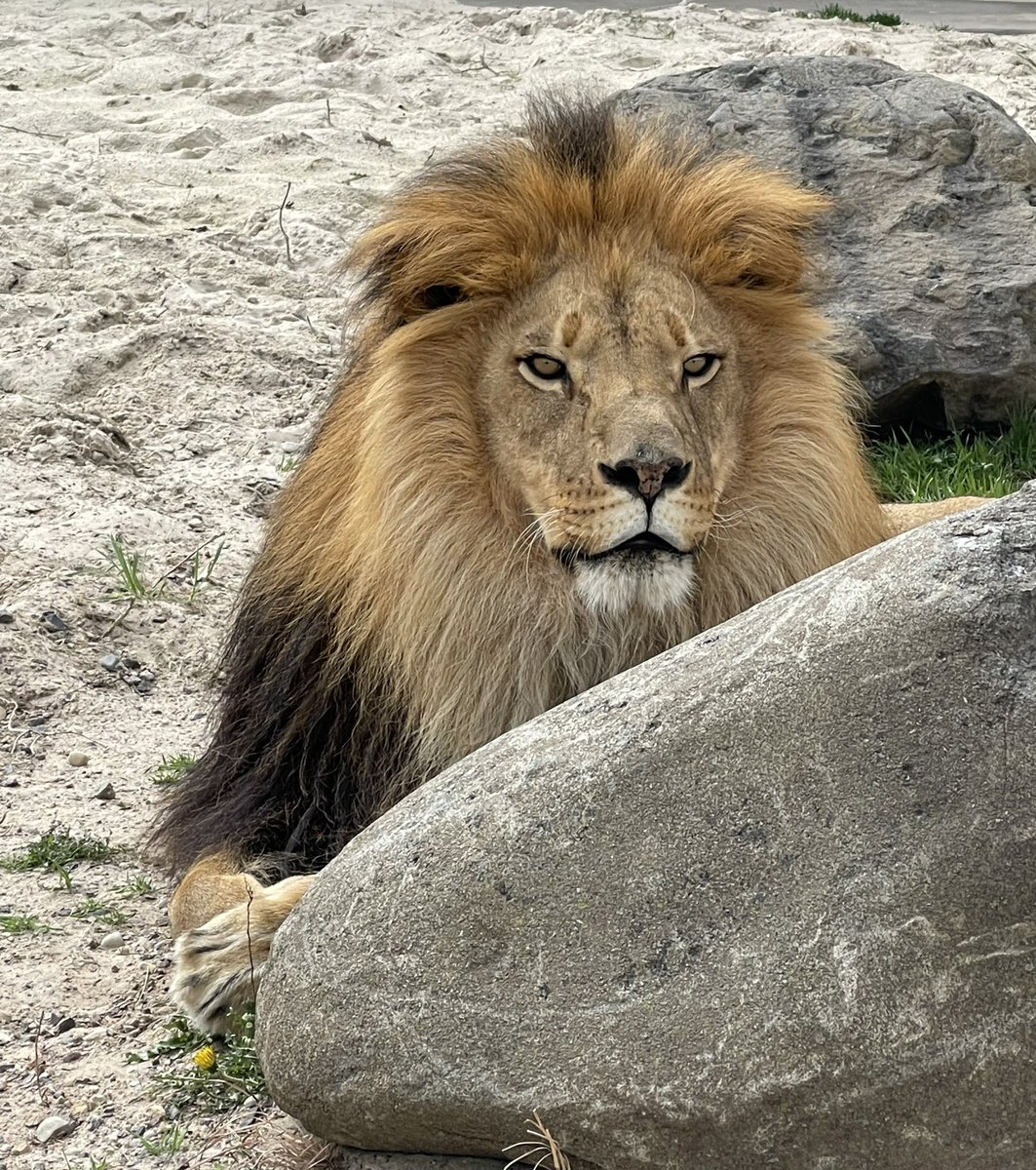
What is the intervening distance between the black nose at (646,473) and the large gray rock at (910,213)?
2217mm

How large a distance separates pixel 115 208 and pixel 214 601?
2388mm

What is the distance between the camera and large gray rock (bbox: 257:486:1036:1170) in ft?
6.60

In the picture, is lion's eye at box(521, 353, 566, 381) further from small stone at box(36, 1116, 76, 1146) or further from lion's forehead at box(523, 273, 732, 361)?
small stone at box(36, 1116, 76, 1146)

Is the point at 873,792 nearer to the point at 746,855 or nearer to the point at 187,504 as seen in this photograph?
the point at 746,855

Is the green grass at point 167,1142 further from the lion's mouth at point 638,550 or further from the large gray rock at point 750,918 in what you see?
the lion's mouth at point 638,550

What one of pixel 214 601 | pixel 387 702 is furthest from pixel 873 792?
pixel 214 601

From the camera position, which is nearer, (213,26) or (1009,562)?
(1009,562)

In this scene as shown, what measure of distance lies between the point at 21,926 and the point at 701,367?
1502 millimetres

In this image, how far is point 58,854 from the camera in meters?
3.34

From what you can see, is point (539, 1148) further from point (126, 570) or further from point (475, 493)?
point (126, 570)

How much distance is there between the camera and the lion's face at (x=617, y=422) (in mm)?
2674

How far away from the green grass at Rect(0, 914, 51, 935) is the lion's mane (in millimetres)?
260

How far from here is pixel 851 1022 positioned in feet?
6.62

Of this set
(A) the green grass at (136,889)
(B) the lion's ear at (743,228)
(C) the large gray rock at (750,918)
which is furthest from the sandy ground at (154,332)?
(B) the lion's ear at (743,228)
